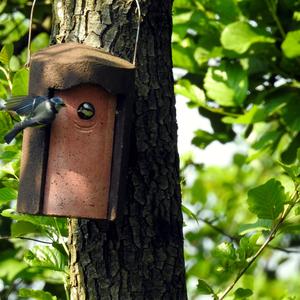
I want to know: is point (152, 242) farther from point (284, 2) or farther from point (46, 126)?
point (284, 2)

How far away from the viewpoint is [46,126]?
2340 mm

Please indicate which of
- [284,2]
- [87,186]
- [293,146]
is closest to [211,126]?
[293,146]

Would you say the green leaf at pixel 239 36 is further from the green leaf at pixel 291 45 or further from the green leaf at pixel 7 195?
the green leaf at pixel 7 195

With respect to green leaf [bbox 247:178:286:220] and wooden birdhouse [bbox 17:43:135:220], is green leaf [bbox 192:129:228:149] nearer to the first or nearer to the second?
green leaf [bbox 247:178:286:220]

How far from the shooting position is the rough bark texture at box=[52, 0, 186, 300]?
234 centimetres

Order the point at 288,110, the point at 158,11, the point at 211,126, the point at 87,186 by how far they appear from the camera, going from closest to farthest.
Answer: the point at 87,186 → the point at 158,11 → the point at 288,110 → the point at 211,126

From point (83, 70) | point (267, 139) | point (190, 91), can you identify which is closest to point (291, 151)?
point (267, 139)

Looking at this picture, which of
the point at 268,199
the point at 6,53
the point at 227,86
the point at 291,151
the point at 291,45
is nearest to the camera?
the point at 268,199

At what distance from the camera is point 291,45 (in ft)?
10.5

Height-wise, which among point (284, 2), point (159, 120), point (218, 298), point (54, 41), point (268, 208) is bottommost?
point (218, 298)

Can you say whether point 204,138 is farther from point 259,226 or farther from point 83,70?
point 83,70

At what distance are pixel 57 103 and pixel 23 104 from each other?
0.09 m

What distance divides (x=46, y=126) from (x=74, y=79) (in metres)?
0.13

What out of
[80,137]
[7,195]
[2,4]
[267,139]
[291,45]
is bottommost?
[7,195]
